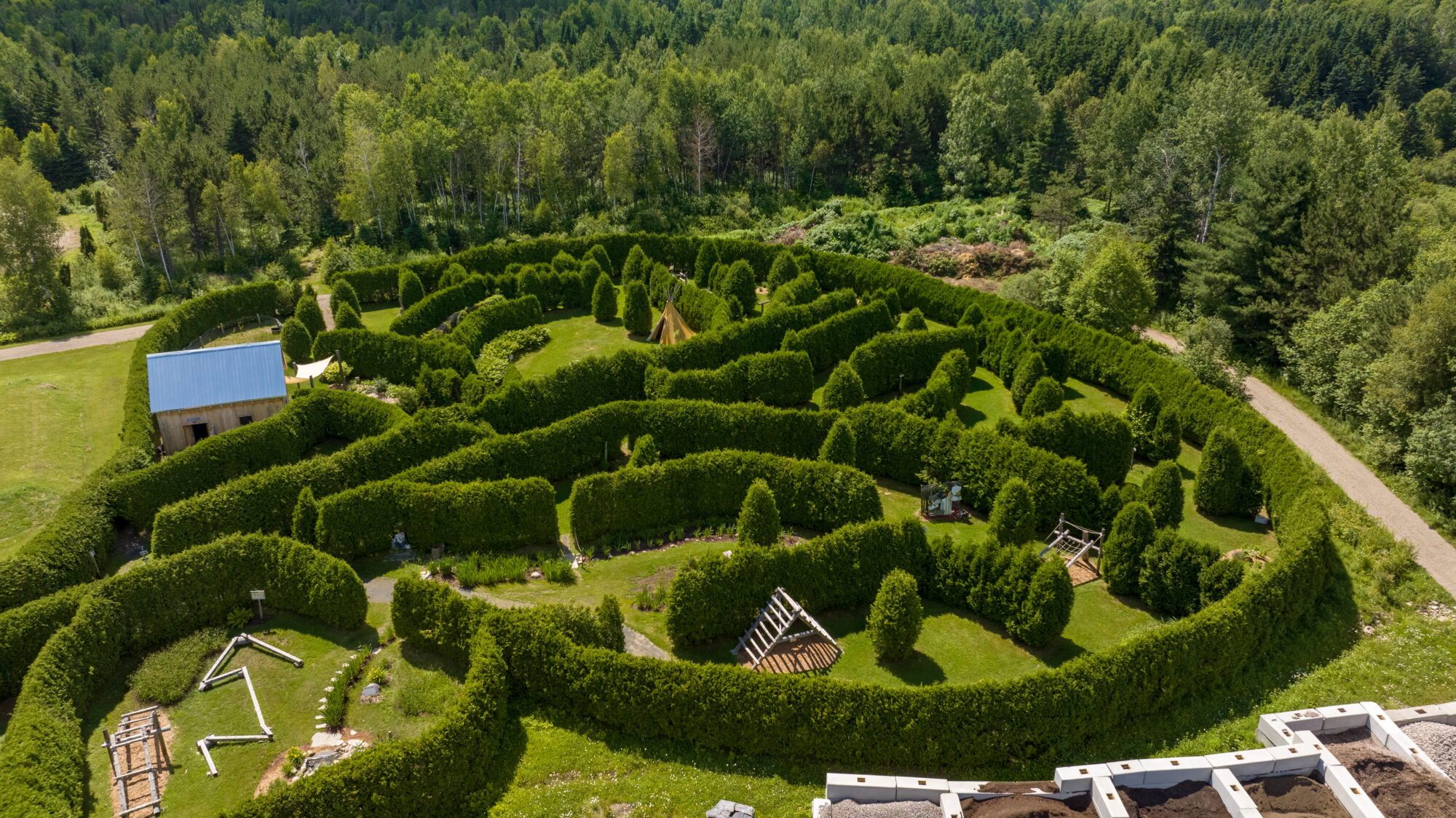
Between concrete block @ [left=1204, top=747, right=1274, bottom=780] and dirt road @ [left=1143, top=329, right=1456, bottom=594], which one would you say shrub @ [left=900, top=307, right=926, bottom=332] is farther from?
concrete block @ [left=1204, top=747, right=1274, bottom=780]

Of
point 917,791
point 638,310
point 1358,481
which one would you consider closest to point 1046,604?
point 917,791

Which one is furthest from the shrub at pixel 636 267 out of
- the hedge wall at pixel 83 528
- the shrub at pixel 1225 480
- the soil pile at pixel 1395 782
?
the soil pile at pixel 1395 782

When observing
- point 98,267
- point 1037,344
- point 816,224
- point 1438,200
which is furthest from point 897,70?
point 98,267

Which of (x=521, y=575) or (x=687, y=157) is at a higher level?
(x=687, y=157)

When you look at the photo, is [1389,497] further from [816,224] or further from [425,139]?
[425,139]

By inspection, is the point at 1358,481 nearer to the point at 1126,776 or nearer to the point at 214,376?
the point at 1126,776

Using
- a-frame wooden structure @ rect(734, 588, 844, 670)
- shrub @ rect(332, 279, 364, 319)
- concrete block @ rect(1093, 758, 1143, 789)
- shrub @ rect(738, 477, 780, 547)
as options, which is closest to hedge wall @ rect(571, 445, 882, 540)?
shrub @ rect(738, 477, 780, 547)
